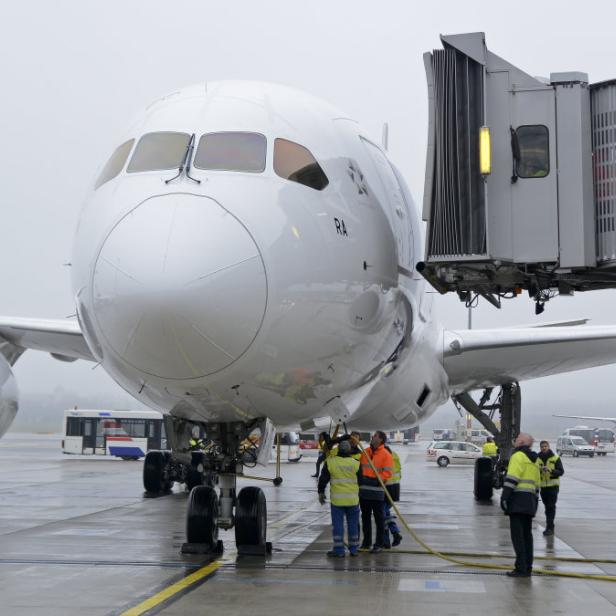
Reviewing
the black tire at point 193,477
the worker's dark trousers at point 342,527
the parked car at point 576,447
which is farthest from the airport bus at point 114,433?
the worker's dark trousers at point 342,527

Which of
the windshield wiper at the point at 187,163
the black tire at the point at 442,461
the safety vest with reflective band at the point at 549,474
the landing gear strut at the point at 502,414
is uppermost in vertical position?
the windshield wiper at the point at 187,163

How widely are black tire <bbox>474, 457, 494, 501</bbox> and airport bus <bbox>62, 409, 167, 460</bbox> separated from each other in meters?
22.2

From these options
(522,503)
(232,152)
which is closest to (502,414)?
(522,503)

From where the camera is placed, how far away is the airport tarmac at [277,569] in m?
7.36

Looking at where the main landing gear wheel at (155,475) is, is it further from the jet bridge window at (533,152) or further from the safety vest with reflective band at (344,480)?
Result: the jet bridge window at (533,152)

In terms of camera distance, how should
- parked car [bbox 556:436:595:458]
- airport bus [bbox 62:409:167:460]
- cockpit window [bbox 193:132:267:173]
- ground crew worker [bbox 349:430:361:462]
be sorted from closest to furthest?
cockpit window [bbox 193:132:267:173] < ground crew worker [bbox 349:430:361:462] < airport bus [bbox 62:409:167:460] < parked car [bbox 556:436:595:458]

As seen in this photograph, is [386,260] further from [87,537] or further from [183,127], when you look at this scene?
[87,537]

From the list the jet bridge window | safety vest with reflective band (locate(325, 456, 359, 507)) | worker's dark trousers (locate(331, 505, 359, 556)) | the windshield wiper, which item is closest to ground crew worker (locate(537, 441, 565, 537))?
worker's dark trousers (locate(331, 505, 359, 556))

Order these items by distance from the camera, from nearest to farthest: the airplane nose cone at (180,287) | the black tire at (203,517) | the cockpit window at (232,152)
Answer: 1. the airplane nose cone at (180,287)
2. the cockpit window at (232,152)
3. the black tire at (203,517)

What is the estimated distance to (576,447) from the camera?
58438mm

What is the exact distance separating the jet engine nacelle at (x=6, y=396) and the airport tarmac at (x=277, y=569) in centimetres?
147

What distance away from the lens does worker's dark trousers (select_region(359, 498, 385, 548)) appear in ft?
35.5

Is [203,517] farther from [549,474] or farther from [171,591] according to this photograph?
[549,474]

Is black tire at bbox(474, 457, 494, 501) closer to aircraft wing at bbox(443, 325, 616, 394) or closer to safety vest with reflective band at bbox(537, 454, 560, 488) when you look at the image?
aircraft wing at bbox(443, 325, 616, 394)
